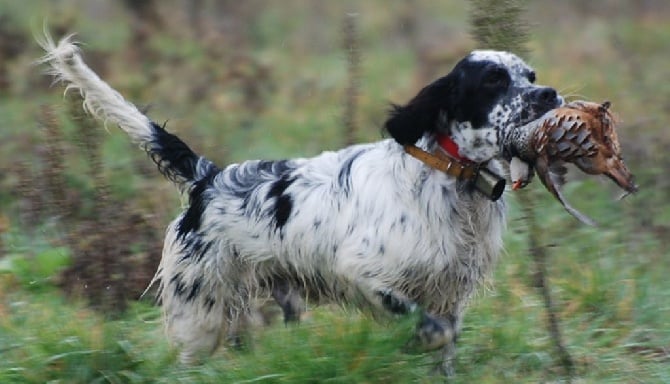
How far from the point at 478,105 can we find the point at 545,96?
0.29m

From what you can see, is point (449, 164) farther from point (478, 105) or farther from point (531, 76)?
point (531, 76)

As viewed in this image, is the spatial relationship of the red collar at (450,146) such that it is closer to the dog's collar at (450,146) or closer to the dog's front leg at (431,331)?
the dog's collar at (450,146)

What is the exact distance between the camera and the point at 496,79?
192 inches

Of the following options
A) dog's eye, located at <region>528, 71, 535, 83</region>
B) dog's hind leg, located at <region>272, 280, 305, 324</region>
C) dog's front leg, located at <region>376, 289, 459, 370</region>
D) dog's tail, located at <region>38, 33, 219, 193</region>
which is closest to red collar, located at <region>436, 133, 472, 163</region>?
dog's eye, located at <region>528, 71, 535, 83</region>

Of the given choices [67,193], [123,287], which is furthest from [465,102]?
[67,193]

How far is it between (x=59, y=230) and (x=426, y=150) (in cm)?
247

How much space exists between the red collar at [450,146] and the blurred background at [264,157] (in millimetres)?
517

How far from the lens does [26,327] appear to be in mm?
5250

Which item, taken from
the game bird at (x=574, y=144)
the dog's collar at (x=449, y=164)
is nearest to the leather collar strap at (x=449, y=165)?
the dog's collar at (x=449, y=164)

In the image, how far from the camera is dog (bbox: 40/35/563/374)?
4.89 m

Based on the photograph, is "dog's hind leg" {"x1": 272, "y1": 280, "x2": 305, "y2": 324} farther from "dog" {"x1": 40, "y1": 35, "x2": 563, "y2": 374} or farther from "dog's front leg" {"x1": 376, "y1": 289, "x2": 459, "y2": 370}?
"dog's front leg" {"x1": 376, "y1": 289, "x2": 459, "y2": 370}

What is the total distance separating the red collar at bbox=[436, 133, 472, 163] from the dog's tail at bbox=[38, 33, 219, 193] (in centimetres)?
117

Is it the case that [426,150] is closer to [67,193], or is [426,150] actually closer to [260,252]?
[260,252]

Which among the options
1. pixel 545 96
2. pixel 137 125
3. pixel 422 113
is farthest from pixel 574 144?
pixel 137 125
